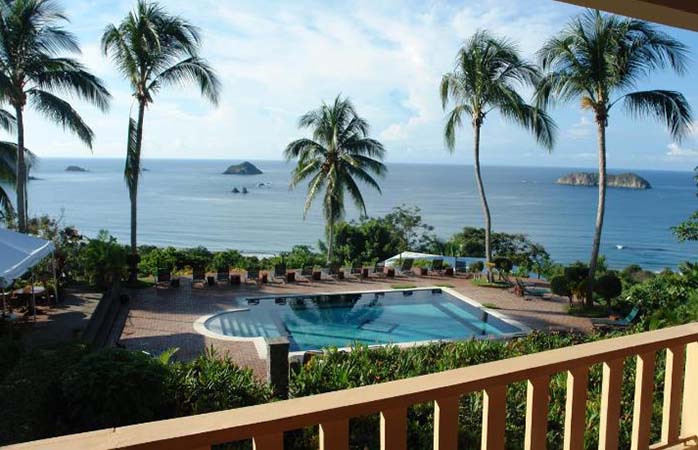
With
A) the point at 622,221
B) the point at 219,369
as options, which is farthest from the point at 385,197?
the point at 219,369

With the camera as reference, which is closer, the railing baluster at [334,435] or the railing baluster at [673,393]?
the railing baluster at [334,435]


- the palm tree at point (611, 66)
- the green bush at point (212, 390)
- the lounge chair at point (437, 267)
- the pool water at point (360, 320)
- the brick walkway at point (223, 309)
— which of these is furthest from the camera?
the lounge chair at point (437, 267)

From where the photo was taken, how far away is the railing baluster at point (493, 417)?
Result: 4.42 ft

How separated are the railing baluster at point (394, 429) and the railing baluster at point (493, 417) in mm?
264

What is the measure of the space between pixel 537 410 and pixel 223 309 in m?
13.5

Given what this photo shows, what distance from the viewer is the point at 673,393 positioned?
1914 mm

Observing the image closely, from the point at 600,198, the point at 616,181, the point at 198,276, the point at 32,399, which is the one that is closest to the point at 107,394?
the point at 32,399

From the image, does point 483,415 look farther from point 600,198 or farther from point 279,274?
point 279,274

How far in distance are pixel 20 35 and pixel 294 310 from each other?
1099 centimetres

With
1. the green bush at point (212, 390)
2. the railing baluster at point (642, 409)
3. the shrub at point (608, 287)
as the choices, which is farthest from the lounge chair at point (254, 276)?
the railing baluster at point (642, 409)

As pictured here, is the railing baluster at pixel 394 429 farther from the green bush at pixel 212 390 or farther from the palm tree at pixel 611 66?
the palm tree at pixel 611 66

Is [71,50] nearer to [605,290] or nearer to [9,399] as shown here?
[9,399]

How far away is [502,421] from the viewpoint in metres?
1.36

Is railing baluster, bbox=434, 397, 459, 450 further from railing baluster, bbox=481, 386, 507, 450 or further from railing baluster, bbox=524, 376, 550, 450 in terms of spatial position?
railing baluster, bbox=524, 376, 550, 450
